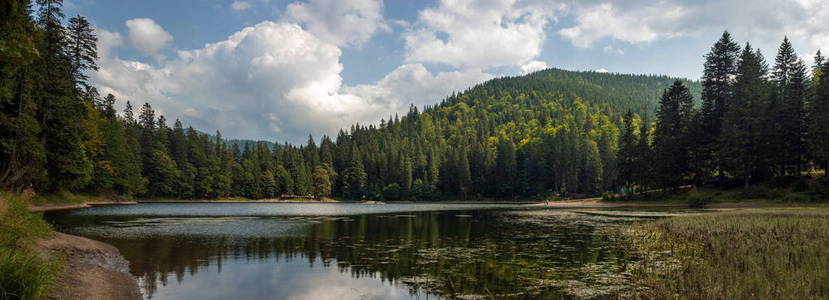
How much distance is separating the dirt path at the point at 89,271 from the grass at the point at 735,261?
56.6ft

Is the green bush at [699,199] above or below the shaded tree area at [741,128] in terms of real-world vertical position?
below

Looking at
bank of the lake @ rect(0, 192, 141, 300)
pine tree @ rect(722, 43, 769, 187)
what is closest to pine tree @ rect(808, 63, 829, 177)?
pine tree @ rect(722, 43, 769, 187)

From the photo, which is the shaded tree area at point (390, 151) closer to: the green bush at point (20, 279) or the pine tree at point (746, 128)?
the pine tree at point (746, 128)

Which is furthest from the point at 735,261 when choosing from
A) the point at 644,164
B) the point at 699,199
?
the point at 644,164

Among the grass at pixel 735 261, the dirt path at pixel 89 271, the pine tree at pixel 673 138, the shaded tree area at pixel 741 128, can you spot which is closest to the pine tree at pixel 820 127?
the shaded tree area at pixel 741 128

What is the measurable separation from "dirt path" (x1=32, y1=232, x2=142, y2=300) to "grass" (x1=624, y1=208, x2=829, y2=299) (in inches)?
679

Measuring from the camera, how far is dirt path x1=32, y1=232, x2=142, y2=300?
13836 mm

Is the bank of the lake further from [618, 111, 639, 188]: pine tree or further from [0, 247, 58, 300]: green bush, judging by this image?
[618, 111, 639, 188]: pine tree

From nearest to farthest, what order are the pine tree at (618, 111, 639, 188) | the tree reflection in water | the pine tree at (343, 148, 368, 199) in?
the tree reflection in water → the pine tree at (618, 111, 639, 188) → the pine tree at (343, 148, 368, 199)

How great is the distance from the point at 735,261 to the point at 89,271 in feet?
82.8

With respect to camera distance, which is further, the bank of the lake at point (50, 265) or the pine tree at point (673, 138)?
the pine tree at point (673, 138)

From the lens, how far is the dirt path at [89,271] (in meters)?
13.8

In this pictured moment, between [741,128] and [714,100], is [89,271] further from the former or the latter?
[714,100]

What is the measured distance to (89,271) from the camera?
56.1 ft
